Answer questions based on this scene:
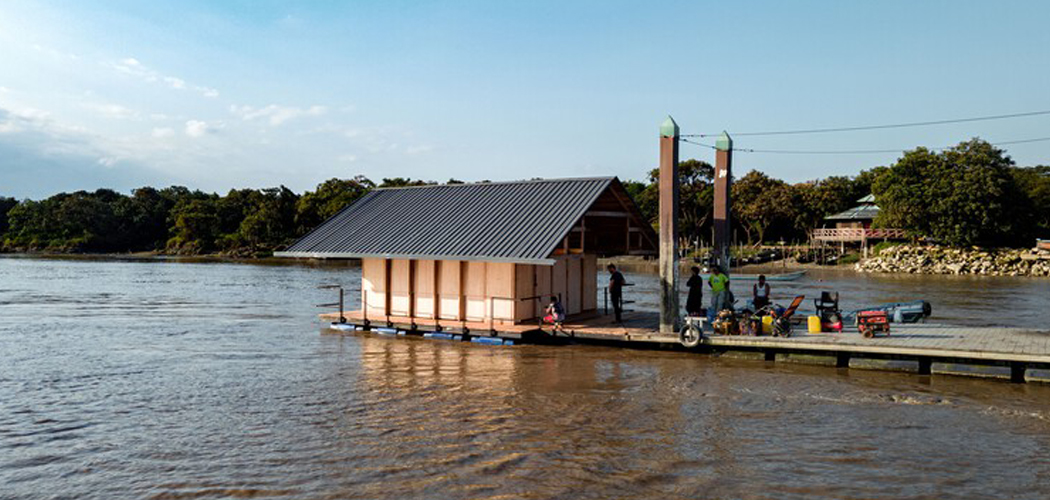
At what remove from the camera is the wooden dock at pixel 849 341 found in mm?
14812

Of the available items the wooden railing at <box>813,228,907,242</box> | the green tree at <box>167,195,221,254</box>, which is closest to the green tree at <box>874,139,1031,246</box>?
the wooden railing at <box>813,228,907,242</box>

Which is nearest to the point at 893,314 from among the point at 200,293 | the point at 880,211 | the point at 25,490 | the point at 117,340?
the point at 25,490

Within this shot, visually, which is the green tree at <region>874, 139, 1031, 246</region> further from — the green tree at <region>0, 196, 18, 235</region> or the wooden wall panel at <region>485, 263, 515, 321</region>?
the green tree at <region>0, 196, 18, 235</region>

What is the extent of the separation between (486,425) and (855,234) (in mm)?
67623

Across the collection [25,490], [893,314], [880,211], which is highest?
[880,211]

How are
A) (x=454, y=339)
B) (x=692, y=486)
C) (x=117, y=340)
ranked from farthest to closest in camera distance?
(x=117, y=340)
(x=454, y=339)
(x=692, y=486)

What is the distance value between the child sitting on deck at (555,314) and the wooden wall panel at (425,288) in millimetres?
3841

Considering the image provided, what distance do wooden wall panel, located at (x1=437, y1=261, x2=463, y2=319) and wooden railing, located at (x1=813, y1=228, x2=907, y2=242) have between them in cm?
5947

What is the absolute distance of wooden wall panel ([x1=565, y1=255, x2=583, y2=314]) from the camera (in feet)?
72.1

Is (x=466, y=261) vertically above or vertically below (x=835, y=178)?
below

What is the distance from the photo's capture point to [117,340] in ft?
74.2

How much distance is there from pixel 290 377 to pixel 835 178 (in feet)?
254

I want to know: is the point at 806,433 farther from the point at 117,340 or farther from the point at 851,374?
the point at 117,340

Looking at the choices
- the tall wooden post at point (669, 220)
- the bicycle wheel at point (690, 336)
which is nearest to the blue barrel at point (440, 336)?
the tall wooden post at point (669, 220)
